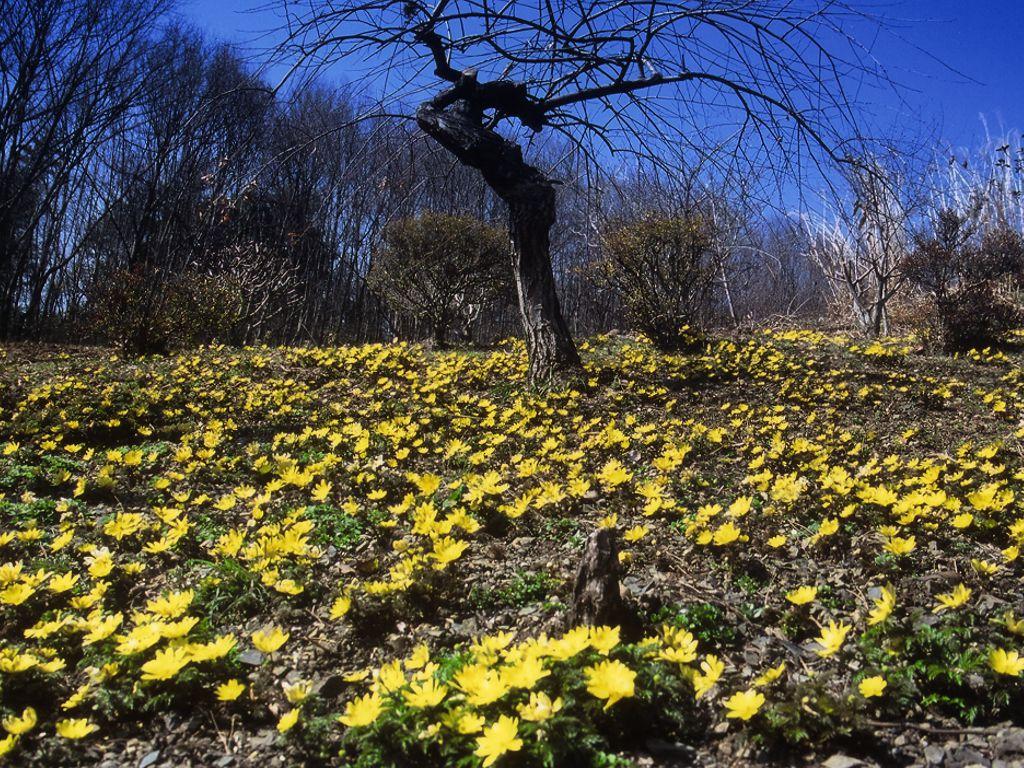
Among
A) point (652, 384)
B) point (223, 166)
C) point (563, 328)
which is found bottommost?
point (652, 384)

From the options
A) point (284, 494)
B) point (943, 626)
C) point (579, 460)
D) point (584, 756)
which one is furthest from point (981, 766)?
point (284, 494)

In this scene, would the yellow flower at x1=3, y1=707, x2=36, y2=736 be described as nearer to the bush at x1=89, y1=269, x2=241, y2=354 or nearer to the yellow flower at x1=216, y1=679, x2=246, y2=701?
the yellow flower at x1=216, y1=679, x2=246, y2=701

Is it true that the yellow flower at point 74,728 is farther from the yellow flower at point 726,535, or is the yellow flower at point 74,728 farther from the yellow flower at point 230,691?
the yellow flower at point 726,535

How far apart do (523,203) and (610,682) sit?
5127 millimetres

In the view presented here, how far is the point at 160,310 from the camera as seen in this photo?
9242mm

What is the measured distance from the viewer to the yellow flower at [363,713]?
1710 mm

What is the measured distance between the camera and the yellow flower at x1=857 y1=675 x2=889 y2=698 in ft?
5.88

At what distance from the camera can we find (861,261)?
41.5 ft

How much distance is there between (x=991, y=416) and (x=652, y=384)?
9.26 feet

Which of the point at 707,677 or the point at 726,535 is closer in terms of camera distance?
the point at 707,677

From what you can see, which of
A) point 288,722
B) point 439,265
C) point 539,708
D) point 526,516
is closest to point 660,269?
point 439,265

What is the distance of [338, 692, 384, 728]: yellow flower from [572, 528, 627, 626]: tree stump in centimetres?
79

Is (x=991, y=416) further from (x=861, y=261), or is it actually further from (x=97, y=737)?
(x=861, y=261)

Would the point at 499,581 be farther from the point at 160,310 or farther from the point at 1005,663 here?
the point at 160,310
